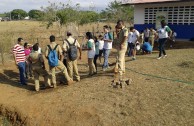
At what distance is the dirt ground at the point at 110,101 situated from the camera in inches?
255

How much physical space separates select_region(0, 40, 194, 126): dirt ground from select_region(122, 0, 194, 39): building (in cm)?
874

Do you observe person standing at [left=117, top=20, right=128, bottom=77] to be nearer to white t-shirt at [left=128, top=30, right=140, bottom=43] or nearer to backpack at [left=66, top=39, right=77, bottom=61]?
backpack at [left=66, top=39, right=77, bottom=61]

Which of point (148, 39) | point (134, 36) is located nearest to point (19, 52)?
point (134, 36)

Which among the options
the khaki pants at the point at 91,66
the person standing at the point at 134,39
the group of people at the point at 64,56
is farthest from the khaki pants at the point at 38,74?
the person standing at the point at 134,39

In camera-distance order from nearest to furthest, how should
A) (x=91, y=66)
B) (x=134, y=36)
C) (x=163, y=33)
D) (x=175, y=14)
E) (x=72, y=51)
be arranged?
(x=72, y=51), (x=91, y=66), (x=163, y=33), (x=134, y=36), (x=175, y=14)

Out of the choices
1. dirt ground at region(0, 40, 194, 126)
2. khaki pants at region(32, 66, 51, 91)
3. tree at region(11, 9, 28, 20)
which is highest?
tree at region(11, 9, 28, 20)

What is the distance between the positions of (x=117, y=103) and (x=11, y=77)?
242 inches

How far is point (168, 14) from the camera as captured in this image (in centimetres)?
1925

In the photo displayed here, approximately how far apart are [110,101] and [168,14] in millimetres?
13505

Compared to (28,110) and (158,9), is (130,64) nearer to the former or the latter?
(28,110)

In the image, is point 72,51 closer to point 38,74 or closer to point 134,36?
point 38,74

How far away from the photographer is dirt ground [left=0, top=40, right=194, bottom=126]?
6477mm

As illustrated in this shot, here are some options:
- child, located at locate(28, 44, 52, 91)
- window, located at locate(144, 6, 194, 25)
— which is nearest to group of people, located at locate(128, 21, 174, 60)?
window, located at locate(144, 6, 194, 25)

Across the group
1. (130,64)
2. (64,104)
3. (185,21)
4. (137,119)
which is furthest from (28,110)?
(185,21)
